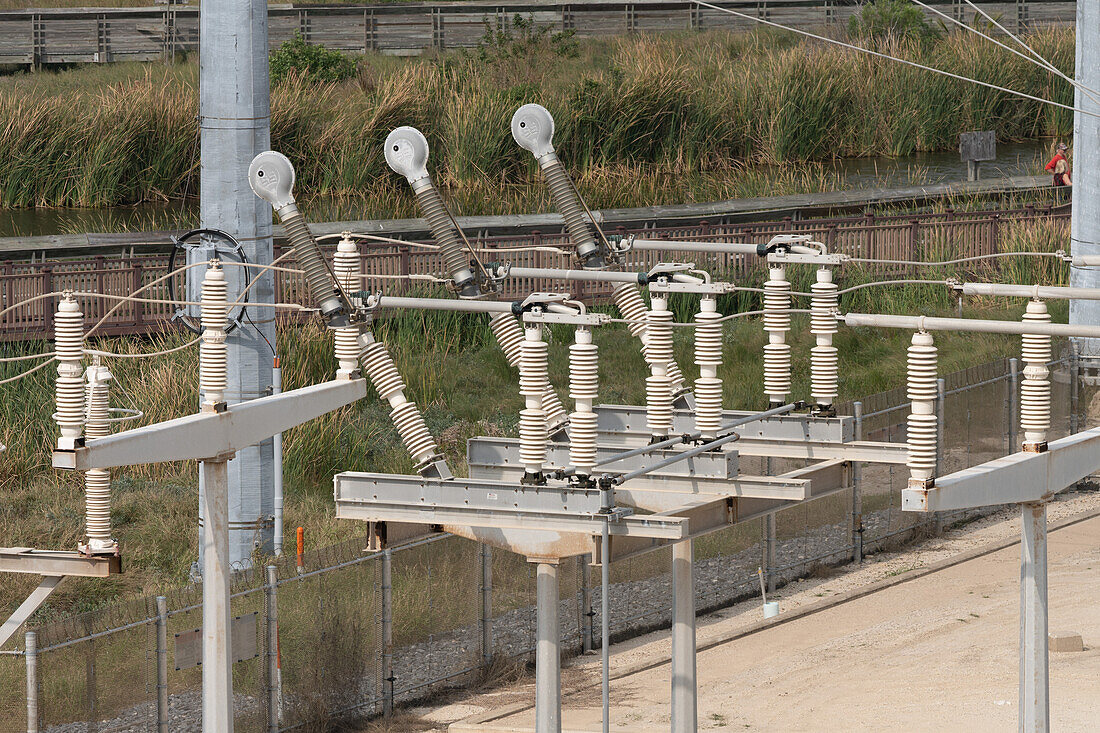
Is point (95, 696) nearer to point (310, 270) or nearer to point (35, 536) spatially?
point (310, 270)

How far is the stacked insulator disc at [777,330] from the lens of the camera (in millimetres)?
12781

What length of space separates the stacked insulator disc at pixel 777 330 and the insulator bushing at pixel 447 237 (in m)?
2.03

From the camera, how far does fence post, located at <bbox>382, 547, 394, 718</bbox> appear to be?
57.9ft

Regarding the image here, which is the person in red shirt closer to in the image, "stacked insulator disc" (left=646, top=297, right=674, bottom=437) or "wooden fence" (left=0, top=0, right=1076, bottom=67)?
"wooden fence" (left=0, top=0, right=1076, bottom=67)

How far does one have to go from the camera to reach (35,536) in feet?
69.1

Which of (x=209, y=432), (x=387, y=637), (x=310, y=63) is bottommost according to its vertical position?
(x=387, y=637)

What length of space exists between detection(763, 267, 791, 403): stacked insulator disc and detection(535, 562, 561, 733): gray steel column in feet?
7.13

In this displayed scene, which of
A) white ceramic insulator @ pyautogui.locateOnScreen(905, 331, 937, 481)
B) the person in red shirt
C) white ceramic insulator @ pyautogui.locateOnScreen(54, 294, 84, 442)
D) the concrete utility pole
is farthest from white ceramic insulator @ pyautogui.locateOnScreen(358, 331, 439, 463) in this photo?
the person in red shirt

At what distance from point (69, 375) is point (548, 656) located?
11.6 ft

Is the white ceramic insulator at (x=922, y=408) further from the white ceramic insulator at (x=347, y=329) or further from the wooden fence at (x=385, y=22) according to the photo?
the wooden fence at (x=385, y=22)

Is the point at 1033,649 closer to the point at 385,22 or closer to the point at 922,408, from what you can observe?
the point at 922,408

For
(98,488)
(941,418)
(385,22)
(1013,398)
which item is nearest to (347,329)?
(98,488)

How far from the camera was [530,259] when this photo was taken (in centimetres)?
3150

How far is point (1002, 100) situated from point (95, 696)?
136 ft
